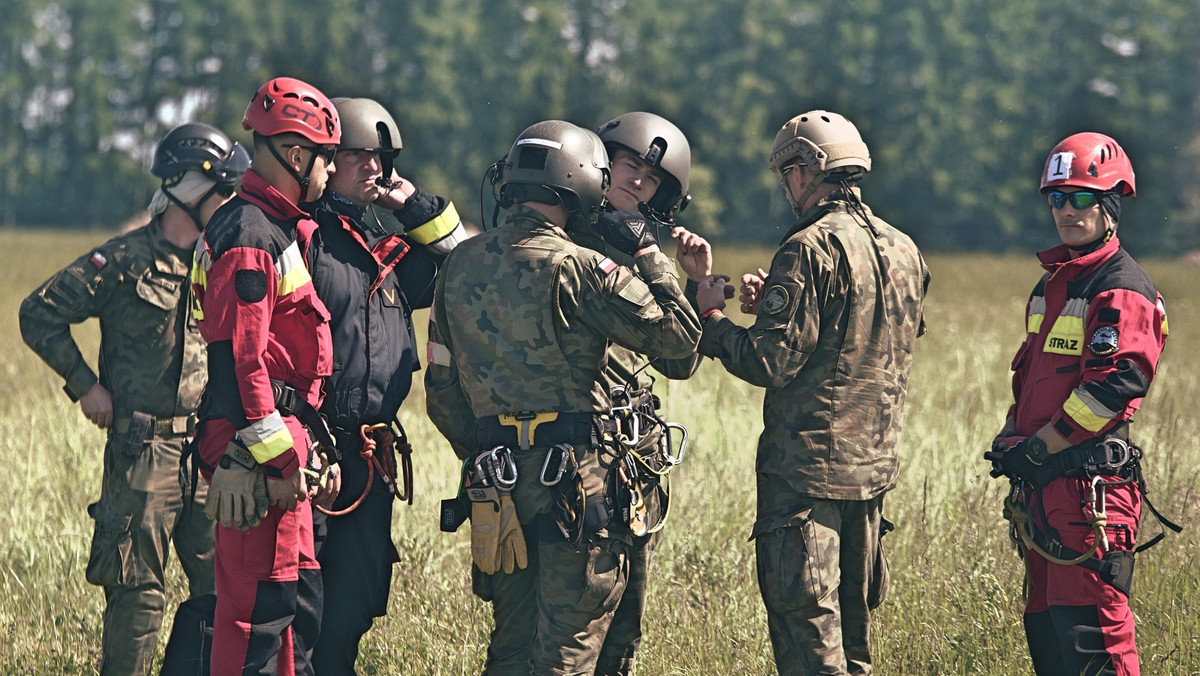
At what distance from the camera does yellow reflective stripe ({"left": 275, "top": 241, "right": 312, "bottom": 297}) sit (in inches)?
174

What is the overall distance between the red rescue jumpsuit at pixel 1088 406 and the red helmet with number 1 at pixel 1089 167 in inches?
10.3

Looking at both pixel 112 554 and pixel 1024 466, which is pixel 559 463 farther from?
pixel 112 554

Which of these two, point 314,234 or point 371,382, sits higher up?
point 314,234

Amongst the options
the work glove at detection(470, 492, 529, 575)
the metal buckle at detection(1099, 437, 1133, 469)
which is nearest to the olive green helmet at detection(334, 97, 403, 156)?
the work glove at detection(470, 492, 529, 575)

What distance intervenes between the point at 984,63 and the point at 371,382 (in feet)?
271

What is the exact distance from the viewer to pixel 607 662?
5.12 meters

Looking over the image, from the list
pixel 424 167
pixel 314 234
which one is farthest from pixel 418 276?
pixel 424 167

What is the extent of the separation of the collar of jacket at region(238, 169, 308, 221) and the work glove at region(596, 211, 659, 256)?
120 cm

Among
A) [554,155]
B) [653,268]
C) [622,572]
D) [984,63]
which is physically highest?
[984,63]

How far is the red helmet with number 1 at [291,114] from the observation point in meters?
4.55

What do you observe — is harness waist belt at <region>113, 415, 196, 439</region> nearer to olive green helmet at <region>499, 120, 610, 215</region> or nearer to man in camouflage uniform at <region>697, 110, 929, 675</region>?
olive green helmet at <region>499, 120, 610, 215</region>

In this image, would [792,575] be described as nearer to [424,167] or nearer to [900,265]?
[900,265]

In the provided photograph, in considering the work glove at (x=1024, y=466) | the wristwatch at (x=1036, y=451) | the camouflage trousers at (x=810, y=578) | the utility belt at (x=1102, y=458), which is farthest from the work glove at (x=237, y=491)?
the utility belt at (x=1102, y=458)

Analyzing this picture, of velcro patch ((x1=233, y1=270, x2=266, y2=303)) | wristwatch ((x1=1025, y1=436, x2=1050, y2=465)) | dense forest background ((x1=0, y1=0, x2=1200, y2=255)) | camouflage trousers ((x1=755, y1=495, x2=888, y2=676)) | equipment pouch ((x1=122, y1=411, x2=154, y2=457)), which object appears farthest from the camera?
dense forest background ((x1=0, y1=0, x2=1200, y2=255))
